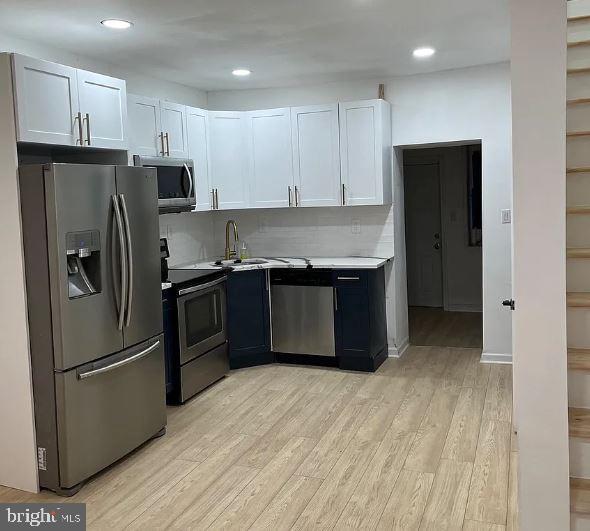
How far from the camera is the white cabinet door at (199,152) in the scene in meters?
5.40

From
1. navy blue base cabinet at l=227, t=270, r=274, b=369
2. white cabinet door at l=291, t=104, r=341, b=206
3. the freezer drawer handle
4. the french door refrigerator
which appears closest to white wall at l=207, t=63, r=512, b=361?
white cabinet door at l=291, t=104, r=341, b=206

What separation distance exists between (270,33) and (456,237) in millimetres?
4711

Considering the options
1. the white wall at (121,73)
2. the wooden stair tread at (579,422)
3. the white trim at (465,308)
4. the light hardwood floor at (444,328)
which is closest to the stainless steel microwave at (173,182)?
the white wall at (121,73)

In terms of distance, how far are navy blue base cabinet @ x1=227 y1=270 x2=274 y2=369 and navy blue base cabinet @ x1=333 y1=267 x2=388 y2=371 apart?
68 centimetres

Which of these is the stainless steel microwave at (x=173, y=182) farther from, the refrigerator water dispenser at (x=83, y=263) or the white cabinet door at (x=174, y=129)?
the refrigerator water dispenser at (x=83, y=263)

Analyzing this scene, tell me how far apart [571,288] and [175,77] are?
3802mm

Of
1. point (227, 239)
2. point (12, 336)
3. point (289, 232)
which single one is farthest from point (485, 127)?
point (12, 336)

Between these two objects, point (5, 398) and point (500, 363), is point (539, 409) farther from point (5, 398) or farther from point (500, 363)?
point (500, 363)

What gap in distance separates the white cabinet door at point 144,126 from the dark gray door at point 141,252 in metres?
0.84

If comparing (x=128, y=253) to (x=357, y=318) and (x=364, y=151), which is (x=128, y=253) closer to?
(x=357, y=318)

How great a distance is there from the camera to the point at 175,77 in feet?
17.9

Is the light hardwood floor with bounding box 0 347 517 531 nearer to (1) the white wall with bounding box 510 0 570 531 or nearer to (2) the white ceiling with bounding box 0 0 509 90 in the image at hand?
(1) the white wall with bounding box 510 0 570 531

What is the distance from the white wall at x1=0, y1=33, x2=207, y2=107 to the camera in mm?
4009

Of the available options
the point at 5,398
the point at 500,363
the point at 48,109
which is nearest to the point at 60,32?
the point at 48,109
